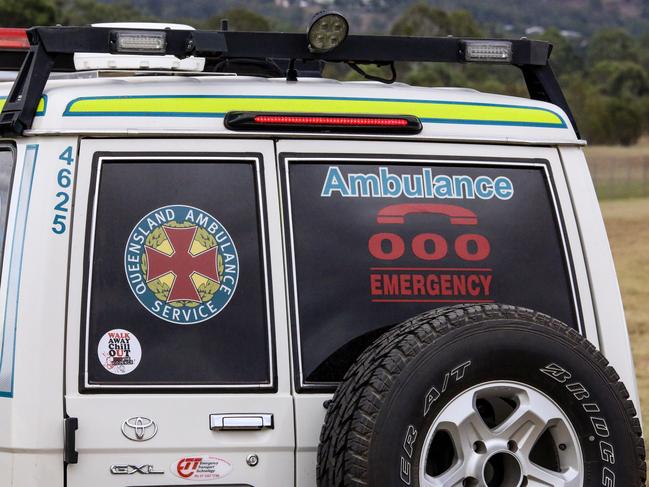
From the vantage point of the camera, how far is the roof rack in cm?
382

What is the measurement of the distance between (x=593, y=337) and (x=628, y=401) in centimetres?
37

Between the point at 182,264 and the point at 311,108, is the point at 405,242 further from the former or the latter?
the point at 182,264

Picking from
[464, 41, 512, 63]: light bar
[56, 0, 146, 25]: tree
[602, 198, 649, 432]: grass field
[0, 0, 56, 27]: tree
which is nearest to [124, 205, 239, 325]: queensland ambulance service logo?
[464, 41, 512, 63]: light bar

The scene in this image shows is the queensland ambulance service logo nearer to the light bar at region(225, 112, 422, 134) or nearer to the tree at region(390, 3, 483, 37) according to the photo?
the light bar at region(225, 112, 422, 134)

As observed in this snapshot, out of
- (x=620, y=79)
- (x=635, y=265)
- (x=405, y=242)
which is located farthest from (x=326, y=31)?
(x=620, y=79)

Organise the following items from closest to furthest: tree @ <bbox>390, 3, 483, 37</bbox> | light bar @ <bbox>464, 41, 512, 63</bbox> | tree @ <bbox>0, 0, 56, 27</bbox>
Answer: light bar @ <bbox>464, 41, 512, 63</bbox> < tree @ <bbox>0, 0, 56, 27</bbox> < tree @ <bbox>390, 3, 483, 37</bbox>

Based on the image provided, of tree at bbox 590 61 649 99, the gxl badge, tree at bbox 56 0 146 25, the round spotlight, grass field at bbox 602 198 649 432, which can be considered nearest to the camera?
the gxl badge

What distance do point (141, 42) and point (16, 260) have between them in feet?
2.45

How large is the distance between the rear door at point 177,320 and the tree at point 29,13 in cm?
4158

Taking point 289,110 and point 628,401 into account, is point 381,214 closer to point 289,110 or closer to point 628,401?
point 289,110

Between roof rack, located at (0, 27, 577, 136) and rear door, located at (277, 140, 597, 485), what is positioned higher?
roof rack, located at (0, 27, 577, 136)

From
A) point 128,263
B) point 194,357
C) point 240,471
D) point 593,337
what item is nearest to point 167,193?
point 128,263

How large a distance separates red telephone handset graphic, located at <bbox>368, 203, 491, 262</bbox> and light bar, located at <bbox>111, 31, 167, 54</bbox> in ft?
2.63

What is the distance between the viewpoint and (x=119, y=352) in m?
3.67
